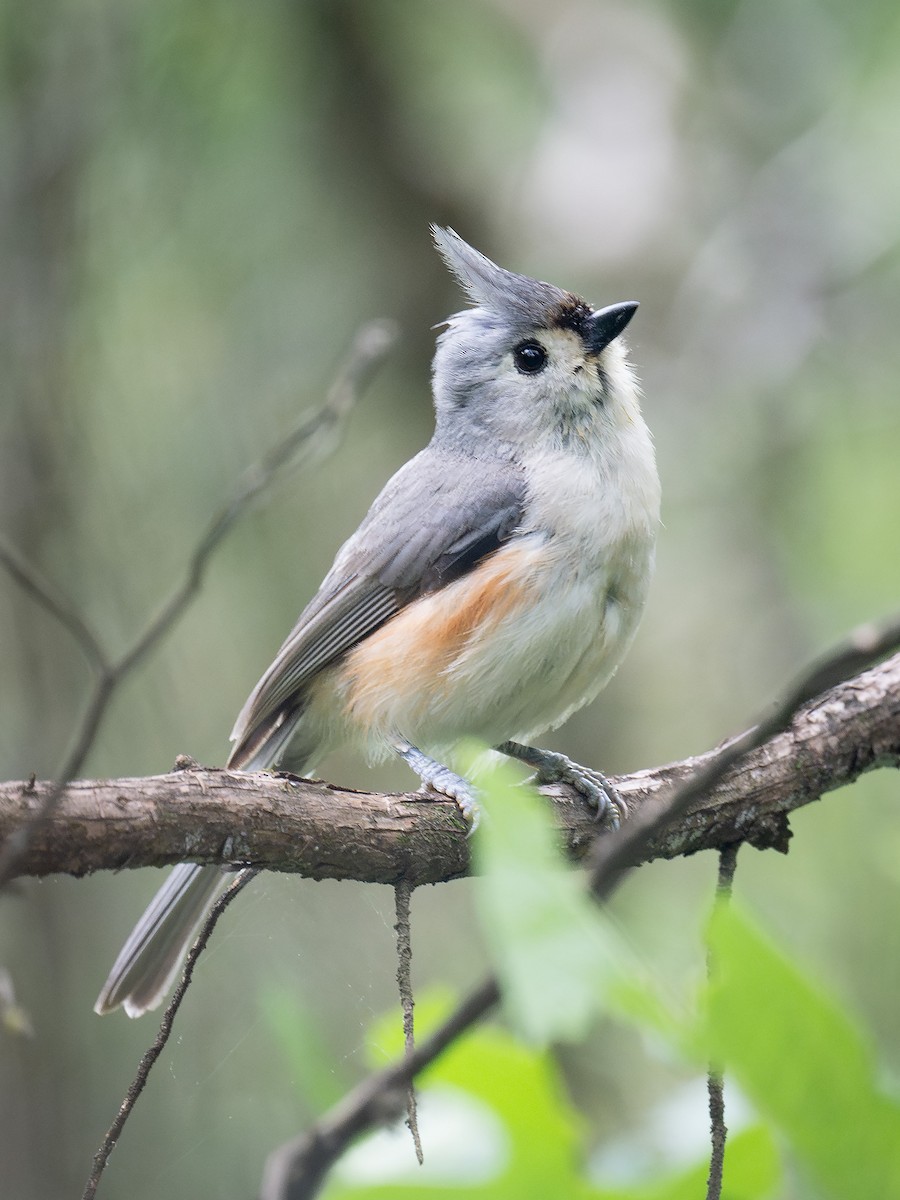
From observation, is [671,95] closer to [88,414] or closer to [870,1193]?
[88,414]

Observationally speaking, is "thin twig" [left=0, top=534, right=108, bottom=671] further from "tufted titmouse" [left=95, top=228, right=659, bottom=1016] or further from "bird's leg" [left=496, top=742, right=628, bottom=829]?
"bird's leg" [left=496, top=742, right=628, bottom=829]

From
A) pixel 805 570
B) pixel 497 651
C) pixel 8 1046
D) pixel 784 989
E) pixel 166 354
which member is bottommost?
pixel 784 989

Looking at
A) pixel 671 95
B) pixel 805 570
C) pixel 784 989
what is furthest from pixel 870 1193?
pixel 671 95

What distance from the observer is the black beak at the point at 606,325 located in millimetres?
3479

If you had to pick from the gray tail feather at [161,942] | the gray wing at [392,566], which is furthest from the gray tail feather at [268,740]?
the gray tail feather at [161,942]

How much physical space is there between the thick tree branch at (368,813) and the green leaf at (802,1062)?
1234 mm

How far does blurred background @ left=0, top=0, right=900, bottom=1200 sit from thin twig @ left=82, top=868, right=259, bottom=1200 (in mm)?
1238

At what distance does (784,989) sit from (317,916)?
11.2 feet

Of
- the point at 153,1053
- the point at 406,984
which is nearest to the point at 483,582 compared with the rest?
the point at 406,984

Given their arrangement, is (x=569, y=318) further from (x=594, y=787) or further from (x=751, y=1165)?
(x=751, y=1165)

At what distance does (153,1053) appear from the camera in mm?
1707

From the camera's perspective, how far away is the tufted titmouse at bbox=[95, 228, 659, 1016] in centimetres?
306

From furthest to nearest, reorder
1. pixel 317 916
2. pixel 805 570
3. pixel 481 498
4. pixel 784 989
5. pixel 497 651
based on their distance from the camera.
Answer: pixel 805 570 < pixel 317 916 < pixel 481 498 < pixel 497 651 < pixel 784 989

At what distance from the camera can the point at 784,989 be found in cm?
78
